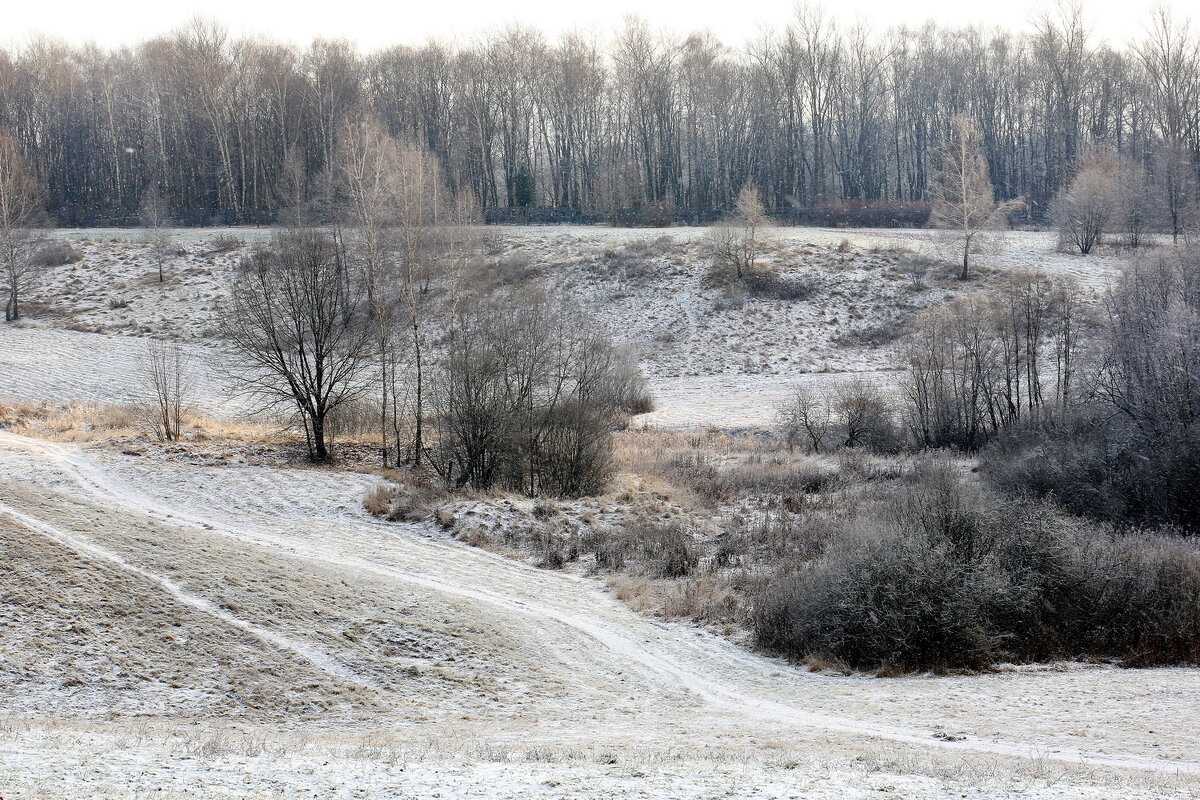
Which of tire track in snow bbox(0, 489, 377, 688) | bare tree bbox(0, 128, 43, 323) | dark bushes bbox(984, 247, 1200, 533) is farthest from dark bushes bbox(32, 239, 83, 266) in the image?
dark bushes bbox(984, 247, 1200, 533)

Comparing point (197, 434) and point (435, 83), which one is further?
point (435, 83)

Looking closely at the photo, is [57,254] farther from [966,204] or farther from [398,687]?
[398,687]

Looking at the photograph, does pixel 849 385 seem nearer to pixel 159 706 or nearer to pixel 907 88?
pixel 159 706

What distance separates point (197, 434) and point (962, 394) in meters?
24.7

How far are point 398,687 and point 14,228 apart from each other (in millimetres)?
48222

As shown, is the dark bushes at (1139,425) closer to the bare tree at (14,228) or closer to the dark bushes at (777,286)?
the dark bushes at (777,286)

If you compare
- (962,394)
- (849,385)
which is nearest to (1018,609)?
(962,394)

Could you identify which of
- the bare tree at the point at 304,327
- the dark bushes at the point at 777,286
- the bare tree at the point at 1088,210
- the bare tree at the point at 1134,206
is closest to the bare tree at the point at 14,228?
the bare tree at the point at 304,327

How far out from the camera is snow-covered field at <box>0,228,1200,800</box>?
7.21m

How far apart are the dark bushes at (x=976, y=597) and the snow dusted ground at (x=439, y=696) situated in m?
0.72

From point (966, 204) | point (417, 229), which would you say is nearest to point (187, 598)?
point (417, 229)

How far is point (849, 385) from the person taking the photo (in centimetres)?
3391

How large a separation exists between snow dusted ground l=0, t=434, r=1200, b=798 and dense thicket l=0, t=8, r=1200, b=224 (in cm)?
5418

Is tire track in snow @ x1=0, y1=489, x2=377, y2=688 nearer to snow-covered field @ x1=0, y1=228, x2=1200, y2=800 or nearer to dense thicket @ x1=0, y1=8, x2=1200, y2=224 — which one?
snow-covered field @ x1=0, y1=228, x2=1200, y2=800
